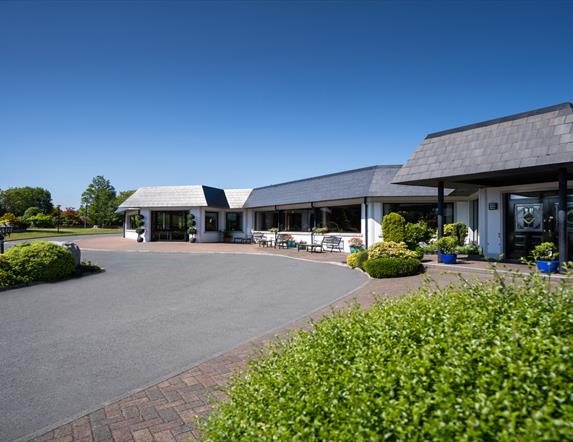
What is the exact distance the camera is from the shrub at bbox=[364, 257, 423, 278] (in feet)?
39.6

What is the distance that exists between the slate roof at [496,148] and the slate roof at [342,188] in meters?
4.55

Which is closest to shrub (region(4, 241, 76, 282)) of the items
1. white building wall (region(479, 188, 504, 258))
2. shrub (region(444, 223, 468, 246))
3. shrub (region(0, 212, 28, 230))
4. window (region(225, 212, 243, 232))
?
white building wall (region(479, 188, 504, 258))

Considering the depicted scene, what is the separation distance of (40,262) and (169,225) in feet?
69.5

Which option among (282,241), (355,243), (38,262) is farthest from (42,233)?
(355,243)

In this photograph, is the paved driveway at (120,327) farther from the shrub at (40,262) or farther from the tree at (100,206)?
the tree at (100,206)

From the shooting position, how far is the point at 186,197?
30.5 meters

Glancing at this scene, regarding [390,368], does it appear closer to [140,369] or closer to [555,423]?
[555,423]

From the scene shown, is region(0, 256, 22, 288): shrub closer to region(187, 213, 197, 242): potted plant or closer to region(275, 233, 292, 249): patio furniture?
region(275, 233, 292, 249): patio furniture

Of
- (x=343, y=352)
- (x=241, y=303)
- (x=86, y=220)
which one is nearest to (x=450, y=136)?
(x=241, y=303)

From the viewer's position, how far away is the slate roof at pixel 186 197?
3007 centimetres

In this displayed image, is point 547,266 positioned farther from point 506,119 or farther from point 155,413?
point 155,413

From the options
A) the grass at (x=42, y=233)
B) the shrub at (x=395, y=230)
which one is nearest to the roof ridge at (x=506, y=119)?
the shrub at (x=395, y=230)

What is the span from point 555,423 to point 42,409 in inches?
187

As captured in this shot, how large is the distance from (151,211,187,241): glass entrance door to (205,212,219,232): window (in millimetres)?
2288
